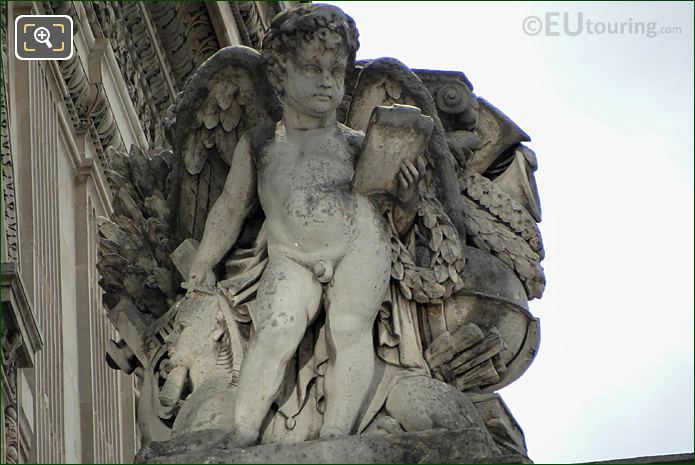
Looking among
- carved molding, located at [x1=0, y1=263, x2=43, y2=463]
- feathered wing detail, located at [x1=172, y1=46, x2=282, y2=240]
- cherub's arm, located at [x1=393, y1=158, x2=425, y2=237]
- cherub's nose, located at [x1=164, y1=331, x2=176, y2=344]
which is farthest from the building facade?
cherub's arm, located at [x1=393, y1=158, x2=425, y2=237]

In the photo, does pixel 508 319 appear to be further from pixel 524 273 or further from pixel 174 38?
pixel 174 38

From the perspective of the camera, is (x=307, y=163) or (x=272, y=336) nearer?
(x=272, y=336)

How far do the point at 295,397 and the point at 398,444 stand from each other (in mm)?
626

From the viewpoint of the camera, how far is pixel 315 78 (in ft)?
52.1

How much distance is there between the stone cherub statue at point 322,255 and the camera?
15.6 m

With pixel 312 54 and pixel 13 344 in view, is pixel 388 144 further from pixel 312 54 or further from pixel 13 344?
pixel 13 344

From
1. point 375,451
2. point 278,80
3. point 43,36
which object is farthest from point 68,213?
point 375,451

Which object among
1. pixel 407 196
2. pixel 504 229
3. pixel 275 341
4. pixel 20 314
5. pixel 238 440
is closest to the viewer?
pixel 238 440

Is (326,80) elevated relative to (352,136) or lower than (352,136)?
elevated

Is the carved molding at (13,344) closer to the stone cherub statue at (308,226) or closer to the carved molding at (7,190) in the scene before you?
the carved molding at (7,190)

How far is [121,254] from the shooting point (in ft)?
54.4

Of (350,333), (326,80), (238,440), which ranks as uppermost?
(326,80)

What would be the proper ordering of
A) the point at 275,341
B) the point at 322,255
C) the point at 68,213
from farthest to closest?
1. the point at 68,213
2. the point at 322,255
3. the point at 275,341

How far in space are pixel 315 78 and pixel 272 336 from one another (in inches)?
47.7
